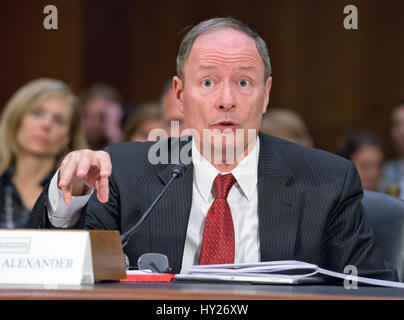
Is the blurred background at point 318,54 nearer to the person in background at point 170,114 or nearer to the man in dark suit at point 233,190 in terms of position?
the person in background at point 170,114

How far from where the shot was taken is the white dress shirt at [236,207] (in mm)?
2338

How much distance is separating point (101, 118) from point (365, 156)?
1.96m

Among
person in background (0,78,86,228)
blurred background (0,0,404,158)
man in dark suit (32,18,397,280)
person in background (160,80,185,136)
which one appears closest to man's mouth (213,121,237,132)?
man in dark suit (32,18,397,280)

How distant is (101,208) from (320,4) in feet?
15.6

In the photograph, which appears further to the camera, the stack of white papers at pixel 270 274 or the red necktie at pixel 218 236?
the red necktie at pixel 218 236

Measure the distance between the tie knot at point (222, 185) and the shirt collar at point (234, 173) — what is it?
4 centimetres

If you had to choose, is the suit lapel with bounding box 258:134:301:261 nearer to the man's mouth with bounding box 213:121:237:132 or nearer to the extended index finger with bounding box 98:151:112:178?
the man's mouth with bounding box 213:121:237:132

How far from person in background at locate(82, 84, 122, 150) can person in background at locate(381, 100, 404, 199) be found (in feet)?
6.64

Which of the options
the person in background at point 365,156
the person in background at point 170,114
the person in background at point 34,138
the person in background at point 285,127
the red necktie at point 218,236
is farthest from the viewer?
the person in background at point 365,156

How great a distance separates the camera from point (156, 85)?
7.07 m

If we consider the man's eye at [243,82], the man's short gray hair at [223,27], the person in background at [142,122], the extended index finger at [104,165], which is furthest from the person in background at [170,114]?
the extended index finger at [104,165]
